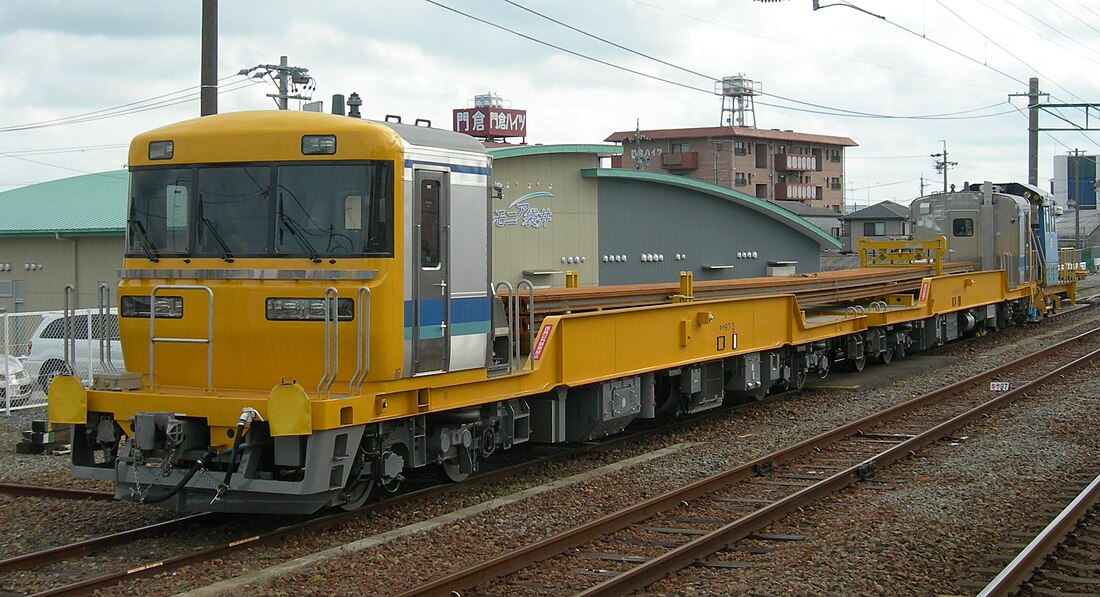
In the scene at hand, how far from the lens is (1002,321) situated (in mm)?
27172

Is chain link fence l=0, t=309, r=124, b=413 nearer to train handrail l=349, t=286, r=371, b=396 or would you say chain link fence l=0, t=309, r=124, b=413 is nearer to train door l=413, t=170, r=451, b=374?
train door l=413, t=170, r=451, b=374

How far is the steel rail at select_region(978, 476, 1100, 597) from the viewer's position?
7203 millimetres

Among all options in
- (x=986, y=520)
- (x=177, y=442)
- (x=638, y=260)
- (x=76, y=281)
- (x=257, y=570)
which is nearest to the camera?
(x=257, y=570)

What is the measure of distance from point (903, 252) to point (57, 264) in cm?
2085

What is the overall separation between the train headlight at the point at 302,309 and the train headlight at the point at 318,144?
3.79 ft

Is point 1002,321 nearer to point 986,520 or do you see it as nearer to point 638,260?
point 638,260

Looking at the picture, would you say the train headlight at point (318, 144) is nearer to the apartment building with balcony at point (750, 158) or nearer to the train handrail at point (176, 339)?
the train handrail at point (176, 339)

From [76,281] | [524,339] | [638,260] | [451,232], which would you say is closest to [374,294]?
[451,232]

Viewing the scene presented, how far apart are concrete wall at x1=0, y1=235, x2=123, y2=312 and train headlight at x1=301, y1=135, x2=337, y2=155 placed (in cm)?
2000

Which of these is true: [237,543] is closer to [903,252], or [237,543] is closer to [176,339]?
[176,339]

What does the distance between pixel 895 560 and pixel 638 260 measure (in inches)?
1007

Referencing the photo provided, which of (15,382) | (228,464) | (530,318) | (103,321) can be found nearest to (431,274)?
(530,318)

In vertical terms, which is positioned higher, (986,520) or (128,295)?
(128,295)

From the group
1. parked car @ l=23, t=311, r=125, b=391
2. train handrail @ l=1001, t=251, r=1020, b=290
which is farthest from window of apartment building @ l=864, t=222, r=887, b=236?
parked car @ l=23, t=311, r=125, b=391
